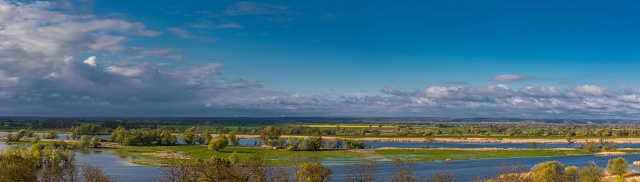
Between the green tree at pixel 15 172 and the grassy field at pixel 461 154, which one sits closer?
the green tree at pixel 15 172

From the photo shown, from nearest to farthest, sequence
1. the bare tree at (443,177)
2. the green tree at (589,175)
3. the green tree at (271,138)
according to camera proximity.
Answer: the bare tree at (443,177) → the green tree at (589,175) → the green tree at (271,138)

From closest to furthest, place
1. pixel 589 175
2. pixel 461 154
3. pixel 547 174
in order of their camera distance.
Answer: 1. pixel 547 174
2. pixel 589 175
3. pixel 461 154

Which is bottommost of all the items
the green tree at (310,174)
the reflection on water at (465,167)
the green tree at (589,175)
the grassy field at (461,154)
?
the reflection on water at (465,167)

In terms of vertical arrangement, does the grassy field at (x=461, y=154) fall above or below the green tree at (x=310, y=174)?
below

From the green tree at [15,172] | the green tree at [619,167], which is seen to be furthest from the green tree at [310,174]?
the green tree at [619,167]

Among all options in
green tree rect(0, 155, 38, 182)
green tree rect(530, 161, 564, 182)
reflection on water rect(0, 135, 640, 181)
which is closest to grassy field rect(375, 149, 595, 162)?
reflection on water rect(0, 135, 640, 181)

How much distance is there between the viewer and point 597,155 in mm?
136125

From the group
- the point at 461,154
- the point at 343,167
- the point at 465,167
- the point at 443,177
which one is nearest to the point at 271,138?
the point at 461,154

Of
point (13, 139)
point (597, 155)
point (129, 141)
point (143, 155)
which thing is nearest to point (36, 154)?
point (143, 155)

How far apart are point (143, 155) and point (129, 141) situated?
118 feet

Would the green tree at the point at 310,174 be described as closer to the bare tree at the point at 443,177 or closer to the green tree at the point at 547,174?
the bare tree at the point at 443,177

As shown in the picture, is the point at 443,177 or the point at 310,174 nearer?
the point at 443,177

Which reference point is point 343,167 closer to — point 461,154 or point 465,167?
point 465,167

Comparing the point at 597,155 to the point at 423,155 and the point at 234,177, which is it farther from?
the point at 234,177
